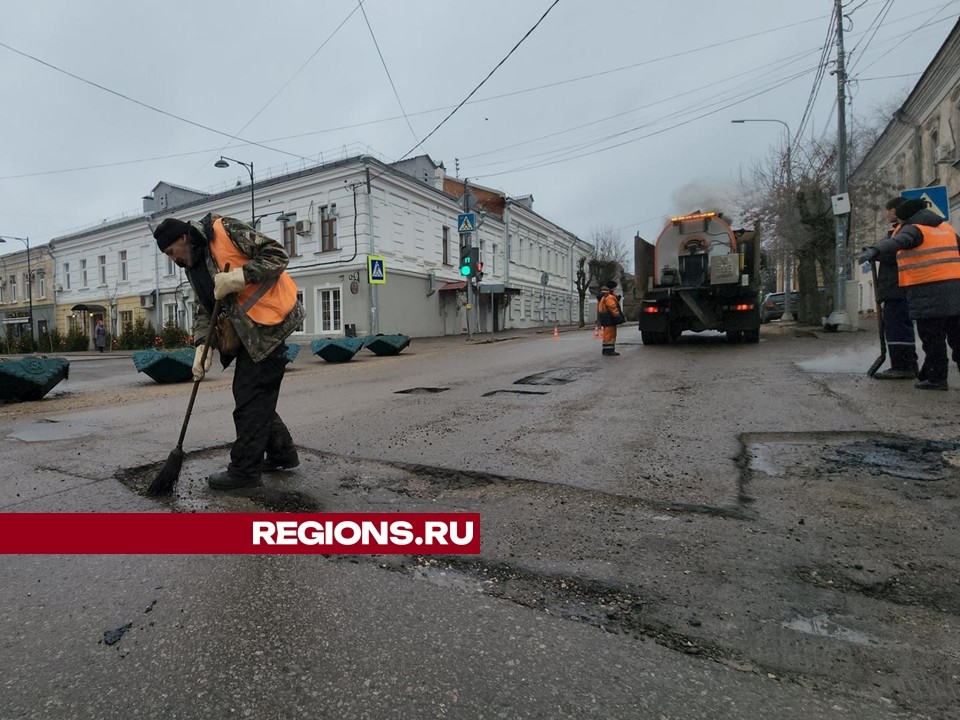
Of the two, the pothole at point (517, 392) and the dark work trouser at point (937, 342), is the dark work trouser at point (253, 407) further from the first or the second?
the dark work trouser at point (937, 342)

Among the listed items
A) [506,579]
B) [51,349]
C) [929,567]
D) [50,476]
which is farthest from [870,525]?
[51,349]

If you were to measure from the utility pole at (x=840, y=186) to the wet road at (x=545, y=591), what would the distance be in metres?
13.1

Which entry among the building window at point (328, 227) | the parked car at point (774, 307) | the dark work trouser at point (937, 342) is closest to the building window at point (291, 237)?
the building window at point (328, 227)

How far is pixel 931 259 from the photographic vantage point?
17.8 ft

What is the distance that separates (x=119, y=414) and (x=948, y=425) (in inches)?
308

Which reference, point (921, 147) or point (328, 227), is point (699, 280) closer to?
point (328, 227)

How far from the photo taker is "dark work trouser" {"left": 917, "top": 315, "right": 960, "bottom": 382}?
5336 millimetres

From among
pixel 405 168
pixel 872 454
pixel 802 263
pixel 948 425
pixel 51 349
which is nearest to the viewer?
pixel 872 454

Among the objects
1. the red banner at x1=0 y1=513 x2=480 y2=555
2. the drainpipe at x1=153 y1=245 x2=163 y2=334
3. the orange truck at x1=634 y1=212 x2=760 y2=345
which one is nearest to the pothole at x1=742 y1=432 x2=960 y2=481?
the red banner at x1=0 y1=513 x2=480 y2=555

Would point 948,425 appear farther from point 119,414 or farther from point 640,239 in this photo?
point 640,239

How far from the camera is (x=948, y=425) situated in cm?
408

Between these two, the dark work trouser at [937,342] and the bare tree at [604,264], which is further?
the bare tree at [604,264]

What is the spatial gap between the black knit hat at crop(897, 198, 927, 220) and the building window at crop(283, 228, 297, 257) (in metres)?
24.6

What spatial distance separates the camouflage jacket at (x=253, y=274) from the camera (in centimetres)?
318
